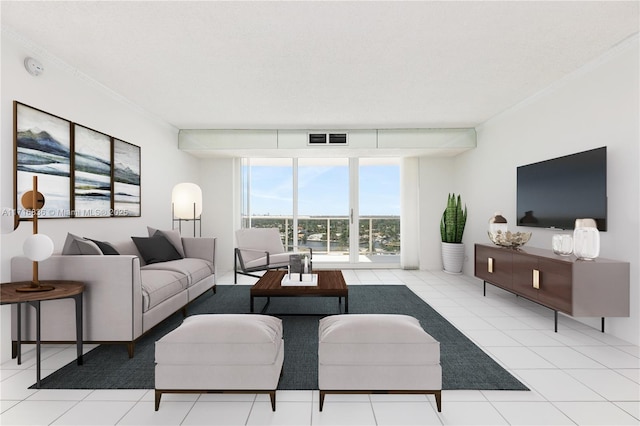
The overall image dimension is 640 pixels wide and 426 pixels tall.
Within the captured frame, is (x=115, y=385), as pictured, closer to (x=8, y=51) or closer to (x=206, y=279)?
(x=206, y=279)

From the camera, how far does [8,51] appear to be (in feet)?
8.45

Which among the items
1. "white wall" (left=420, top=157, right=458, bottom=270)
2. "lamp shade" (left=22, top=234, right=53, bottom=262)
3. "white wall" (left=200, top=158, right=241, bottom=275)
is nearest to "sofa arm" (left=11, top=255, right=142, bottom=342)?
"lamp shade" (left=22, top=234, right=53, bottom=262)

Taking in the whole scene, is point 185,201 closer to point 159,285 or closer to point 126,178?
point 126,178

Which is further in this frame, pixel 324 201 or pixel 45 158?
pixel 324 201

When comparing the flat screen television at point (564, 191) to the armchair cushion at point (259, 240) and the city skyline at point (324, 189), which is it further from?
the armchair cushion at point (259, 240)

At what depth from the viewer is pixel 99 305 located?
8.09ft

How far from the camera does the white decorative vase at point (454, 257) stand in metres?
5.86

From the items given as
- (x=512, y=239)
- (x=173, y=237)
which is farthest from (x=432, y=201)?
(x=173, y=237)

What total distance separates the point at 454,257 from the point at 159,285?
4.96 meters

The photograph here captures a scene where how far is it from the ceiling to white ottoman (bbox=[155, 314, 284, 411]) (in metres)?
2.24

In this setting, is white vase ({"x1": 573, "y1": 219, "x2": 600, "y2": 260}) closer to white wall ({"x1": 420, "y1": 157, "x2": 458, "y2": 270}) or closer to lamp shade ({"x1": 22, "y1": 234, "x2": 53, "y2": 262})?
white wall ({"x1": 420, "y1": 157, "x2": 458, "y2": 270})

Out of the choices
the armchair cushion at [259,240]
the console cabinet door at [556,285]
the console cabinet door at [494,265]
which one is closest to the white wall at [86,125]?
the armchair cushion at [259,240]

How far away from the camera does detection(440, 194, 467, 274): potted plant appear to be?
230 inches

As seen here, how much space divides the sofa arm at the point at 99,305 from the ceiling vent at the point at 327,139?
12.4 feet
